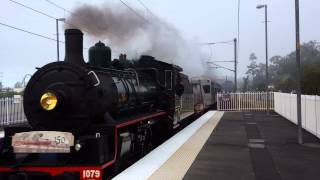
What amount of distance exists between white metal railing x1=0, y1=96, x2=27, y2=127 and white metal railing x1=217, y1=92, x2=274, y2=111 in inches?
660

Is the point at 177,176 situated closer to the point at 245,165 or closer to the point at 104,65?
the point at 245,165

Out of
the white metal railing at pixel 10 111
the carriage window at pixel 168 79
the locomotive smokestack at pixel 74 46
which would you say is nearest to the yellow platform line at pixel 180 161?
the carriage window at pixel 168 79

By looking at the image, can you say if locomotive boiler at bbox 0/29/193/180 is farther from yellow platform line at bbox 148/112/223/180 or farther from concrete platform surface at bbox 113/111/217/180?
yellow platform line at bbox 148/112/223/180

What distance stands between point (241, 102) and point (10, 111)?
743 inches

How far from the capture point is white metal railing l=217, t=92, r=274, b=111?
3622cm

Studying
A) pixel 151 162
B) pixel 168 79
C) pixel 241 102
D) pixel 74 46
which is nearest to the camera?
pixel 74 46

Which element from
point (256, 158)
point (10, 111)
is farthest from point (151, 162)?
point (10, 111)

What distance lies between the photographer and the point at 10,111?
80.2ft

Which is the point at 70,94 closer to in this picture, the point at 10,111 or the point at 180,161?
the point at 180,161

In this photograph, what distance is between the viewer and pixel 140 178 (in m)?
8.38

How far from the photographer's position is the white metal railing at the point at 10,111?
79.2 ft

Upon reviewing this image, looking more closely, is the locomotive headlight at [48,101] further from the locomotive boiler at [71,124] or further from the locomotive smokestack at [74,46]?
the locomotive smokestack at [74,46]

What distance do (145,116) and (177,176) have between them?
3603mm

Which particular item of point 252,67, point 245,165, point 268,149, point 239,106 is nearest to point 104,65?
point 245,165
